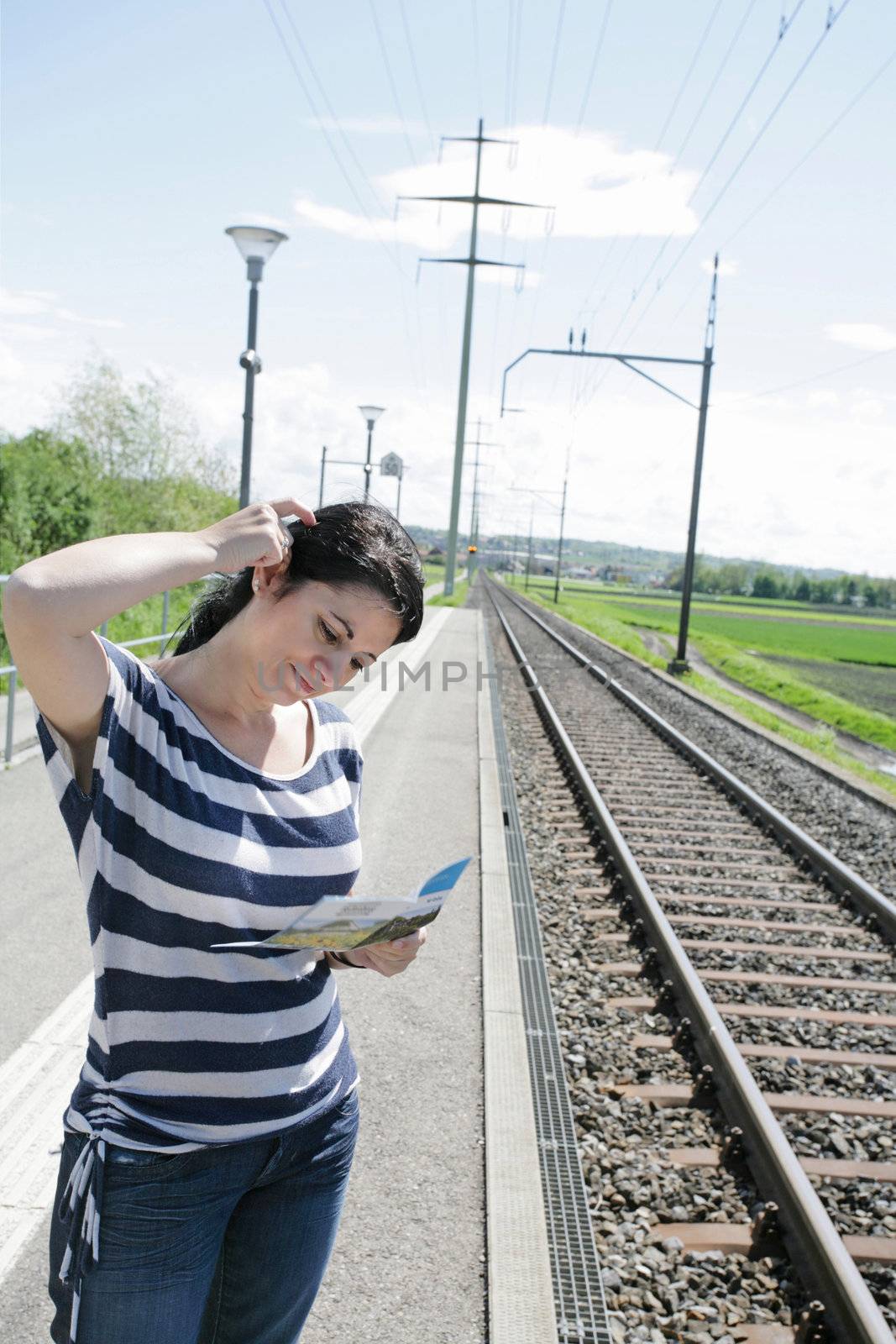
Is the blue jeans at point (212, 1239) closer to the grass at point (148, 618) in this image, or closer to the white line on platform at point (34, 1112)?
the white line on platform at point (34, 1112)

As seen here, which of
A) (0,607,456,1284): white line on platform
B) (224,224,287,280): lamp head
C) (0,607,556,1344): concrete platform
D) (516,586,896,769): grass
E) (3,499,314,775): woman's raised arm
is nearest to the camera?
(3,499,314,775): woman's raised arm

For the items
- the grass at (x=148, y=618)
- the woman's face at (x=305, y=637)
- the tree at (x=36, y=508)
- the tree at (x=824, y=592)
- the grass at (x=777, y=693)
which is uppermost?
the tree at (x=824, y=592)

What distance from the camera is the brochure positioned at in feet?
5.36

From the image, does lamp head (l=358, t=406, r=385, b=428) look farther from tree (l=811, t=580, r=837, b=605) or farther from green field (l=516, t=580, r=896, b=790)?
tree (l=811, t=580, r=837, b=605)

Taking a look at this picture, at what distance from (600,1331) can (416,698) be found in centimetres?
1280

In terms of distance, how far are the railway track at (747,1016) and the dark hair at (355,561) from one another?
9.00 ft

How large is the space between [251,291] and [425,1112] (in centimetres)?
1037

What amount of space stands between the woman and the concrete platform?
144cm

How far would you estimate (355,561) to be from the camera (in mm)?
1866

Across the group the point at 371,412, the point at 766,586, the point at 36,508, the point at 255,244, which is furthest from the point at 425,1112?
the point at 766,586

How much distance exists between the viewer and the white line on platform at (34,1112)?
333cm

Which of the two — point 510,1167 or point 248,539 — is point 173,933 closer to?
point 248,539

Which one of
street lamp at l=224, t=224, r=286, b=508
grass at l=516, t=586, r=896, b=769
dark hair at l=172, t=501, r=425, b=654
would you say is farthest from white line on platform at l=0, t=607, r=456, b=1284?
grass at l=516, t=586, r=896, b=769

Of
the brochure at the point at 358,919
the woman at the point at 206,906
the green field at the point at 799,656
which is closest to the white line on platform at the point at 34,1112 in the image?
the woman at the point at 206,906
